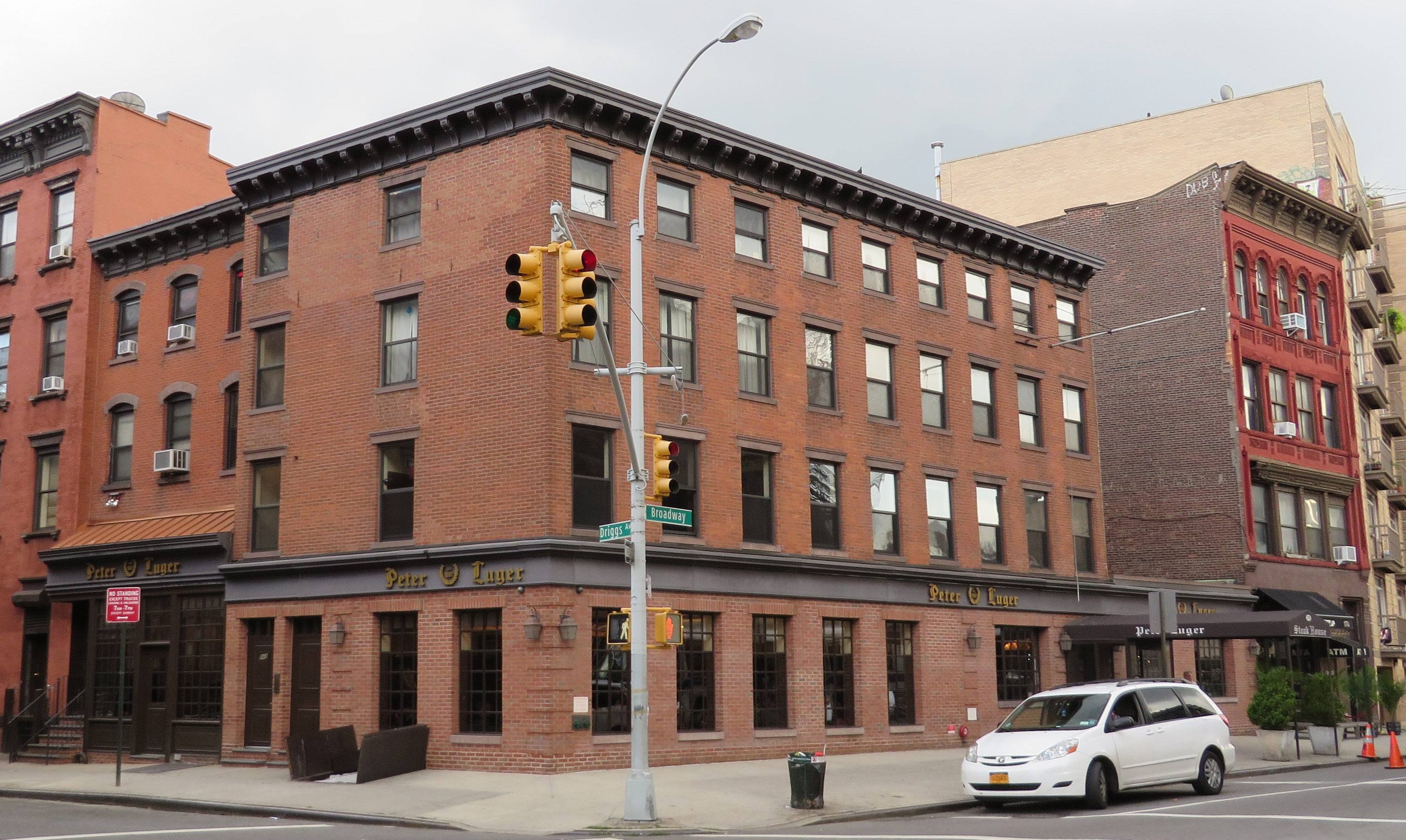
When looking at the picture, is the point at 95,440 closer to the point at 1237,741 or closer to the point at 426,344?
the point at 426,344

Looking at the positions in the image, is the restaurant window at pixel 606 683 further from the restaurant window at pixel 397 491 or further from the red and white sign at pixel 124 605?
the red and white sign at pixel 124 605

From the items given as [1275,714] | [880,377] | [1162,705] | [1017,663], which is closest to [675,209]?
[880,377]

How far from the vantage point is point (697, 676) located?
25828mm

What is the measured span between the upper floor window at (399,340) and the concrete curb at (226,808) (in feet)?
29.1

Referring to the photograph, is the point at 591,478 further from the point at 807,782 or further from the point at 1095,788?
the point at 1095,788

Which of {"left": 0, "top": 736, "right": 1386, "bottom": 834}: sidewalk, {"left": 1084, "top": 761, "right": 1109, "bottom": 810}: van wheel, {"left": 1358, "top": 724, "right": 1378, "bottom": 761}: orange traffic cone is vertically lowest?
{"left": 1358, "top": 724, "right": 1378, "bottom": 761}: orange traffic cone

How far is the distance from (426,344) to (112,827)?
11065 millimetres

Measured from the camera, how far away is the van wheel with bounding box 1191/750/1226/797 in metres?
20.4

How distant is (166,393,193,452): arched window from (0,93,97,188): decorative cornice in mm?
7503

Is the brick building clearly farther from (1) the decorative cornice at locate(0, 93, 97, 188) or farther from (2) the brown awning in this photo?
(2) the brown awning

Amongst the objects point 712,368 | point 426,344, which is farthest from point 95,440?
point 712,368

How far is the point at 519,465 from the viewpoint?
23.8 meters

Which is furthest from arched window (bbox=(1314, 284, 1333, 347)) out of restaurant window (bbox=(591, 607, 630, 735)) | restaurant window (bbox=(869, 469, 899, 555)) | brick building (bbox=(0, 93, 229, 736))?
brick building (bbox=(0, 93, 229, 736))

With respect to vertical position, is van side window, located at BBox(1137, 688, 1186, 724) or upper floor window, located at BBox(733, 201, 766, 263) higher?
upper floor window, located at BBox(733, 201, 766, 263)
